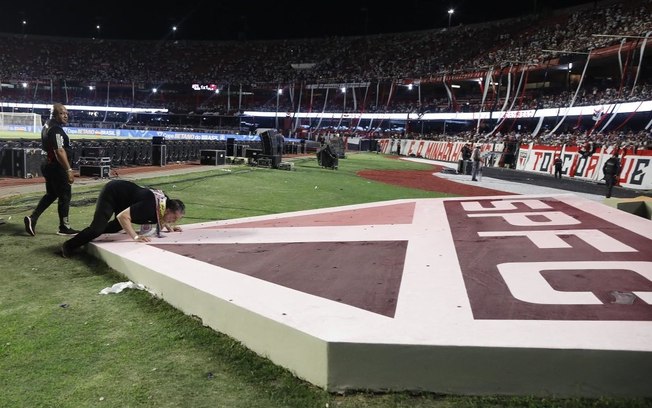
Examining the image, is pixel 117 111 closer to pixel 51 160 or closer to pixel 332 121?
pixel 332 121

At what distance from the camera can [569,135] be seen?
30812 mm

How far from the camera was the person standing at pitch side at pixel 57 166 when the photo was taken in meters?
6.54

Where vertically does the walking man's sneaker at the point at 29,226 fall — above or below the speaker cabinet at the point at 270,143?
below

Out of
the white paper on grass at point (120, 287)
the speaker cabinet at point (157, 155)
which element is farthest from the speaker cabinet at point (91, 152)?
the white paper on grass at point (120, 287)

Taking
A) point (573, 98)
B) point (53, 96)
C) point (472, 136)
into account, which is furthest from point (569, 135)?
point (53, 96)

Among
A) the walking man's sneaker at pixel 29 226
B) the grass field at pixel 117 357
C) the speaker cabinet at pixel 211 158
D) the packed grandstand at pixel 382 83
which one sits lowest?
the grass field at pixel 117 357

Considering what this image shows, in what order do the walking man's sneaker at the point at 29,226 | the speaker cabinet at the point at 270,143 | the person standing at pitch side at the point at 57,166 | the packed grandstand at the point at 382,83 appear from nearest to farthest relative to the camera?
the person standing at pitch side at the point at 57,166 → the walking man's sneaker at the point at 29,226 → the speaker cabinet at the point at 270,143 → the packed grandstand at the point at 382,83

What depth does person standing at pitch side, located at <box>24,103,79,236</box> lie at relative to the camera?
6539 millimetres

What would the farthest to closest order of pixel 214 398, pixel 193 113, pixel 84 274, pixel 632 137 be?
pixel 193 113
pixel 632 137
pixel 84 274
pixel 214 398

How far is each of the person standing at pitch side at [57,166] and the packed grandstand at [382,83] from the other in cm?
1749

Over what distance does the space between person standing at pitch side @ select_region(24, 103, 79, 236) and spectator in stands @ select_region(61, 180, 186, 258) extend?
1.14 m

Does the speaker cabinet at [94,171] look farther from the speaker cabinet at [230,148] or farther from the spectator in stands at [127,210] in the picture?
the speaker cabinet at [230,148]

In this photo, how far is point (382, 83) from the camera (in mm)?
58125

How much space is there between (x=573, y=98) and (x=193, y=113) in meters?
51.7
